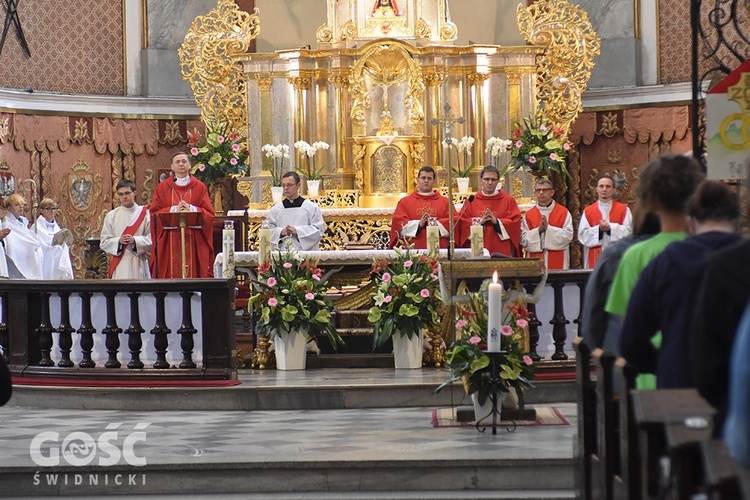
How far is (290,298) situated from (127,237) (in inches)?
125

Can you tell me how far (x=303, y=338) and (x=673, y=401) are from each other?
22.7ft

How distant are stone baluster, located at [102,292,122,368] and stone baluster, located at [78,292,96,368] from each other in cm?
12

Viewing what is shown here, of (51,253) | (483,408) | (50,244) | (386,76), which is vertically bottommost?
(483,408)

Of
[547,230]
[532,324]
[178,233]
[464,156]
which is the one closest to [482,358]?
[532,324]

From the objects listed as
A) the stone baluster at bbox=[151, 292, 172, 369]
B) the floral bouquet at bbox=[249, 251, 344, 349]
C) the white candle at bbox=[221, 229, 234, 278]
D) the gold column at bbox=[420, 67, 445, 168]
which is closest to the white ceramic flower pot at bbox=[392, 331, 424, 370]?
the floral bouquet at bbox=[249, 251, 344, 349]

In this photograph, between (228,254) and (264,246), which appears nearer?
(228,254)

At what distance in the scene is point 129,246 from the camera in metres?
12.9

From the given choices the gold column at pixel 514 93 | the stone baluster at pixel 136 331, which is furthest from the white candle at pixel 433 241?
the gold column at pixel 514 93

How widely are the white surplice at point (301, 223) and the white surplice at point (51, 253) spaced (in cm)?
333

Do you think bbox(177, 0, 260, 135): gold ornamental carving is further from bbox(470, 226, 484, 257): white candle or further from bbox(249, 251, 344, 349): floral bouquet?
bbox(470, 226, 484, 257): white candle

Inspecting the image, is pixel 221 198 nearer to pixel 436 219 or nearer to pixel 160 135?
pixel 160 135

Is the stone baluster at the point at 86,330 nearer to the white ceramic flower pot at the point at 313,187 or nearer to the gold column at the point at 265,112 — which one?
the white ceramic flower pot at the point at 313,187

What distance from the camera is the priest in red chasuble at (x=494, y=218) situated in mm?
12349

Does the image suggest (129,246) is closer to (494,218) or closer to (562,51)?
(494,218)
